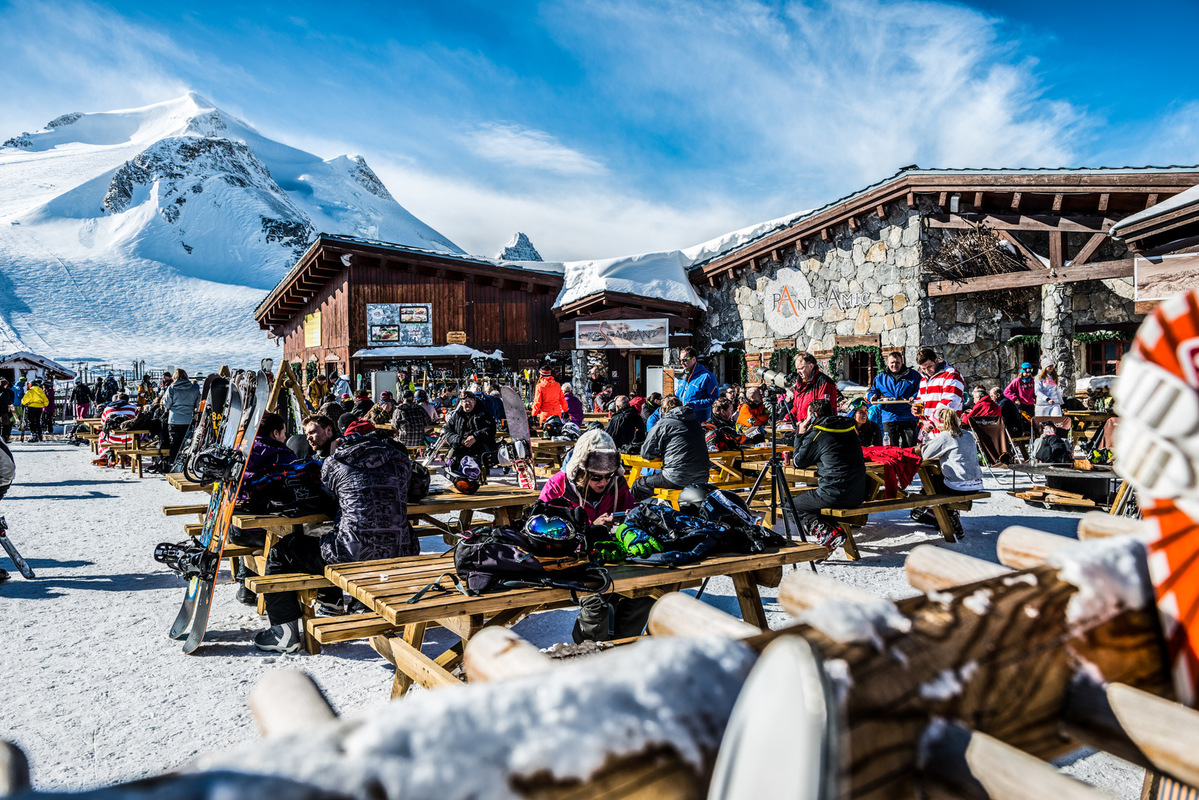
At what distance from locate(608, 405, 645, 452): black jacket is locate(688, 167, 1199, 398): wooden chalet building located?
7.49 meters

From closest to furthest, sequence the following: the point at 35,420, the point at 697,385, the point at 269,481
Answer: the point at 269,481 → the point at 697,385 → the point at 35,420

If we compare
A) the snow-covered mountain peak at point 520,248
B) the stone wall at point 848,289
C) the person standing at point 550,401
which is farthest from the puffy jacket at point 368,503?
the snow-covered mountain peak at point 520,248

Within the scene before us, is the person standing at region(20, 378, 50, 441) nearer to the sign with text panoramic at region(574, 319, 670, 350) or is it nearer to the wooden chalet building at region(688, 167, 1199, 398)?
the sign with text panoramic at region(574, 319, 670, 350)

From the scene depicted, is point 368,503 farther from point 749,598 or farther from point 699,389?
point 699,389

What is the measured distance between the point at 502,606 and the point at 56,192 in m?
139

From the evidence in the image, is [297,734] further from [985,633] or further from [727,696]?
[985,633]

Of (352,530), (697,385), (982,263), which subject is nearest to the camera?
(352,530)

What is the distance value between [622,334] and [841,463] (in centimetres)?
1349

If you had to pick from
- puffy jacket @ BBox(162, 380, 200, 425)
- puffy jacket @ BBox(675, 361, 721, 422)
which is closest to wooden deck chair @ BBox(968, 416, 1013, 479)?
puffy jacket @ BBox(675, 361, 721, 422)

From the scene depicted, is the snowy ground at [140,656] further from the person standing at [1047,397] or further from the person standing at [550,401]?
the person standing at [550,401]

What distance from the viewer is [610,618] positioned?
3.59 metres

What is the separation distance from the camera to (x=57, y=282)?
74562 millimetres

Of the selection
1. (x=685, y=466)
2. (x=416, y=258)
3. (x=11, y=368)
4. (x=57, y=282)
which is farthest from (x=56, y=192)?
(x=685, y=466)

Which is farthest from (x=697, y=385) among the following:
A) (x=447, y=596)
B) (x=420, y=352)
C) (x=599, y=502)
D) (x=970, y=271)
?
(x=420, y=352)
